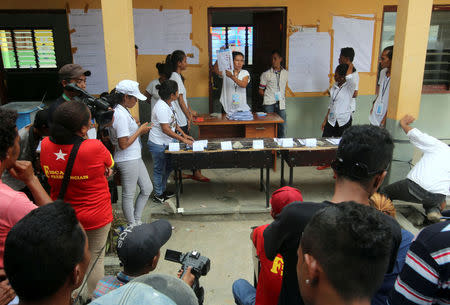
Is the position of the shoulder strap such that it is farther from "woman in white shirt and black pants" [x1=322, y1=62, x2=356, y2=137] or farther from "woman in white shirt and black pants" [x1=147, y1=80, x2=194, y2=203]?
"woman in white shirt and black pants" [x1=322, y1=62, x2=356, y2=137]

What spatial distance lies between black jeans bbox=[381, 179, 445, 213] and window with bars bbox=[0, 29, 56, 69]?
756 centimetres

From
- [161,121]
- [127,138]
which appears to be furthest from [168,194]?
[127,138]

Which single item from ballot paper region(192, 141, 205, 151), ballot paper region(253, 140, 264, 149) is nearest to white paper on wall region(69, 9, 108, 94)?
ballot paper region(192, 141, 205, 151)

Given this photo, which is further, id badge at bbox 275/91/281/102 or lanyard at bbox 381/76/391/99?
id badge at bbox 275/91/281/102

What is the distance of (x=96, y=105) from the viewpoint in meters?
3.05

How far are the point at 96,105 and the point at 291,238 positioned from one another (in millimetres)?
2322

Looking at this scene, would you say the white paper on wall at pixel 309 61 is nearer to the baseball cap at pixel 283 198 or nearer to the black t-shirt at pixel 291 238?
the baseball cap at pixel 283 198

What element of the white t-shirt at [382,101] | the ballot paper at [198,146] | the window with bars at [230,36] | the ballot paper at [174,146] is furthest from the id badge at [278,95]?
the window with bars at [230,36]

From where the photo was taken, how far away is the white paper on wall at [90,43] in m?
6.05

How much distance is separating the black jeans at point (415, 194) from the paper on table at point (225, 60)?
10.2ft

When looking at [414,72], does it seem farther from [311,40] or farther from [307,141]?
[311,40]

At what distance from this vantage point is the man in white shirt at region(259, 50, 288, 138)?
6.20 meters

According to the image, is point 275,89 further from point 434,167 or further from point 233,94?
point 434,167

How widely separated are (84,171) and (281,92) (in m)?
4.55
